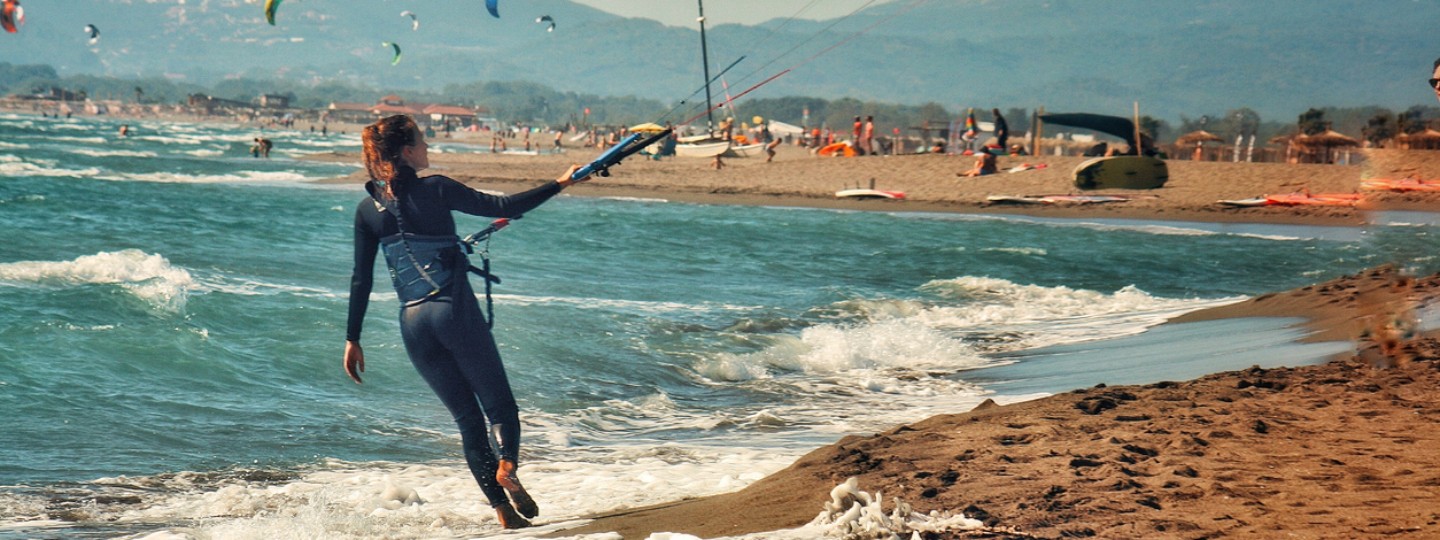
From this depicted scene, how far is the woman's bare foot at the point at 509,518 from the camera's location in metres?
5.62

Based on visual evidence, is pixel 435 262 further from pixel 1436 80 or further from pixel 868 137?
pixel 868 137

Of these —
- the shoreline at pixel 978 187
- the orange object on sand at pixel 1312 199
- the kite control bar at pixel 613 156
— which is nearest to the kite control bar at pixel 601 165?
Result: the kite control bar at pixel 613 156

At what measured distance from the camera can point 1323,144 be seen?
1719 inches

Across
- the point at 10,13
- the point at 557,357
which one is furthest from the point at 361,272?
the point at 10,13

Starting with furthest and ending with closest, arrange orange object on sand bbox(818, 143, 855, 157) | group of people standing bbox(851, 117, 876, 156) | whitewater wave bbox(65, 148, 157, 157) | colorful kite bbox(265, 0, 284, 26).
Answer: whitewater wave bbox(65, 148, 157, 157), orange object on sand bbox(818, 143, 855, 157), group of people standing bbox(851, 117, 876, 156), colorful kite bbox(265, 0, 284, 26)

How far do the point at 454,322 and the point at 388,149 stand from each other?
710mm

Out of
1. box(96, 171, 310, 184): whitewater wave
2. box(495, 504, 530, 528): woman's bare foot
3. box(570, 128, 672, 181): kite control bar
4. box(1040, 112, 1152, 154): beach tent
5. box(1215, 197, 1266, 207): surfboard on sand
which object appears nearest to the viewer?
box(570, 128, 672, 181): kite control bar

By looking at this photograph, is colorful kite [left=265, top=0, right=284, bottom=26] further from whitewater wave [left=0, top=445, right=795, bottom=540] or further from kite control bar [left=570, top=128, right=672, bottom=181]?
kite control bar [left=570, top=128, right=672, bottom=181]

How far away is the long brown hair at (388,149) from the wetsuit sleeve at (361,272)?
17 cm

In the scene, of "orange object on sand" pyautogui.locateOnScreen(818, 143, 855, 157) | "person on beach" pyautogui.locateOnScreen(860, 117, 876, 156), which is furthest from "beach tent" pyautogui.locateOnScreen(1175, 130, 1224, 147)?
"orange object on sand" pyautogui.locateOnScreen(818, 143, 855, 157)

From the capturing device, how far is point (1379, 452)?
5168mm

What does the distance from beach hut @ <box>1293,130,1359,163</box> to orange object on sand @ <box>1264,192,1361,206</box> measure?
842 cm

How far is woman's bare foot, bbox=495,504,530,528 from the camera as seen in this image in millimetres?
5617

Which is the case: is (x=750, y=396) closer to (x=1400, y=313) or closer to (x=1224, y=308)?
(x=1400, y=313)
